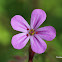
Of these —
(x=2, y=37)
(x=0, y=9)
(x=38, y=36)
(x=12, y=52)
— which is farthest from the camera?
(x=0, y=9)

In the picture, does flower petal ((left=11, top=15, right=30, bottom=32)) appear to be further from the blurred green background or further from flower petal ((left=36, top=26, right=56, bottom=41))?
the blurred green background

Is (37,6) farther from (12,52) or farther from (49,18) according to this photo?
(12,52)

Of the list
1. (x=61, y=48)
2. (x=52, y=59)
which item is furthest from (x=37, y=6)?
(x=52, y=59)

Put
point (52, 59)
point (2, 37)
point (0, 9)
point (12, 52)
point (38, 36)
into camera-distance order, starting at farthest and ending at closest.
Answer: point (0, 9)
point (2, 37)
point (12, 52)
point (52, 59)
point (38, 36)

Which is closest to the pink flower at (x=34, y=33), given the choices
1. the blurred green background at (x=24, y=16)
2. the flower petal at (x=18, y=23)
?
the flower petal at (x=18, y=23)

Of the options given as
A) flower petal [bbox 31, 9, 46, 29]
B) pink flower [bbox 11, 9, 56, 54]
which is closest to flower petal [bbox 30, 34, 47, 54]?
pink flower [bbox 11, 9, 56, 54]

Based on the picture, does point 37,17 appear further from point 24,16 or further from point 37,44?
point 24,16

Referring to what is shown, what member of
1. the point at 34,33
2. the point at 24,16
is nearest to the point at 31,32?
the point at 34,33

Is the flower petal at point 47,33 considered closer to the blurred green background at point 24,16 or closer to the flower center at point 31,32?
the flower center at point 31,32
